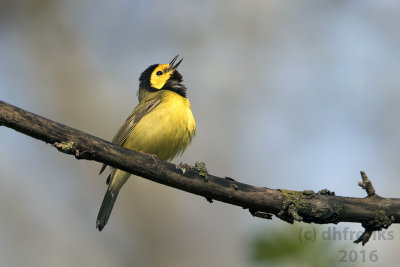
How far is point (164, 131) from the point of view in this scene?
6.63 meters

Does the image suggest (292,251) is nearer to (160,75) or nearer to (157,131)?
(157,131)

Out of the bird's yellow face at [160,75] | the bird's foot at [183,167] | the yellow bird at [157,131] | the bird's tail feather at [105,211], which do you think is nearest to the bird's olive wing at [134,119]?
the yellow bird at [157,131]

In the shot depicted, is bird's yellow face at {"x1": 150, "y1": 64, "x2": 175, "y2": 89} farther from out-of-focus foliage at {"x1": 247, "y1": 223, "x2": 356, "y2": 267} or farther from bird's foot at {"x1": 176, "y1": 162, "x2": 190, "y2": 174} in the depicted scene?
out-of-focus foliage at {"x1": 247, "y1": 223, "x2": 356, "y2": 267}

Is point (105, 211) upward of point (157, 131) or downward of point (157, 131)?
downward

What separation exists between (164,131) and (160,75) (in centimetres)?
203

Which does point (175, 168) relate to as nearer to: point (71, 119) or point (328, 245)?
point (328, 245)

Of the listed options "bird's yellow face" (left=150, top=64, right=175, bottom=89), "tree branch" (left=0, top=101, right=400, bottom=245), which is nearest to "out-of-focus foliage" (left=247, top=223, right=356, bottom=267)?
"tree branch" (left=0, top=101, right=400, bottom=245)

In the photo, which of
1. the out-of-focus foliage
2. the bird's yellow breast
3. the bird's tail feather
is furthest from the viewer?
the bird's tail feather

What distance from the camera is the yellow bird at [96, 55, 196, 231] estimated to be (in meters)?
6.66

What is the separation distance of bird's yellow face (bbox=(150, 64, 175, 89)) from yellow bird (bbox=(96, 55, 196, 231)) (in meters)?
0.64

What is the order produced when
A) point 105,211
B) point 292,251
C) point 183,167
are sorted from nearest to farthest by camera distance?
point 292,251 → point 183,167 → point 105,211

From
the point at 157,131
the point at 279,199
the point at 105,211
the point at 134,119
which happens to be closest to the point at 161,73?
the point at 134,119

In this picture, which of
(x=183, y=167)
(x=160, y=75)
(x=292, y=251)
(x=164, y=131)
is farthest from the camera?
(x=160, y=75)

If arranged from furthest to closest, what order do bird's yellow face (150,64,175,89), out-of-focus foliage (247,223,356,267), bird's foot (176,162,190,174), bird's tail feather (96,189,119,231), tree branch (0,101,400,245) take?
bird's yellow face (150,64,175,89)
bird's tail feather (96,189,119,231)
bird's foot (176,162,190,174)
tree branch (0,101,400,245)
out-of-focus foliage (247,223,356,267)
